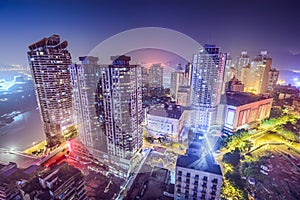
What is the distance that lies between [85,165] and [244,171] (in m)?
8.87

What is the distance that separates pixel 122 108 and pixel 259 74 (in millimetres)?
17109

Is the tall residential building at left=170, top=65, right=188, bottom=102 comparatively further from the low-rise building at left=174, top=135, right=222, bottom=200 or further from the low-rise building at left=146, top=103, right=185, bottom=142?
the low-rise building at left=174, top=135, right=222, bottom=200

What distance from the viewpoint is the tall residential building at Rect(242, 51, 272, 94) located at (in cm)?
1603

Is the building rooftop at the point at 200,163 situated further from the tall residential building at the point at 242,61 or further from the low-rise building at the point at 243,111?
the tall residential building at the point at 242,61

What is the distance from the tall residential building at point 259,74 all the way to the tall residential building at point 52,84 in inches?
755

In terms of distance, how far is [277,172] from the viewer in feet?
24.3

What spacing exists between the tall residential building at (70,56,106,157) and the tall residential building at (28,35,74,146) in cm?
244

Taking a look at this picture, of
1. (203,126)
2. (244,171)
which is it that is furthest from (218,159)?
(203,126)

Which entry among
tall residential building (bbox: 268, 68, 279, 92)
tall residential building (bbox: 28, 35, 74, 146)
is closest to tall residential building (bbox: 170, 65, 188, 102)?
tall residential building (bbox: 268, 68, 279, 92)

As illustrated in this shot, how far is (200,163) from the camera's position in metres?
3.81

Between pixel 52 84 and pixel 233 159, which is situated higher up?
pixel 52 84

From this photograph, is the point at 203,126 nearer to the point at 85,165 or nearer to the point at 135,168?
the point at 135,168

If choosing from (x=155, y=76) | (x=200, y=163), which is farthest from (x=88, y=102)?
(x=155, y=76)

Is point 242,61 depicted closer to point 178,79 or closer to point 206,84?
point 178,79
